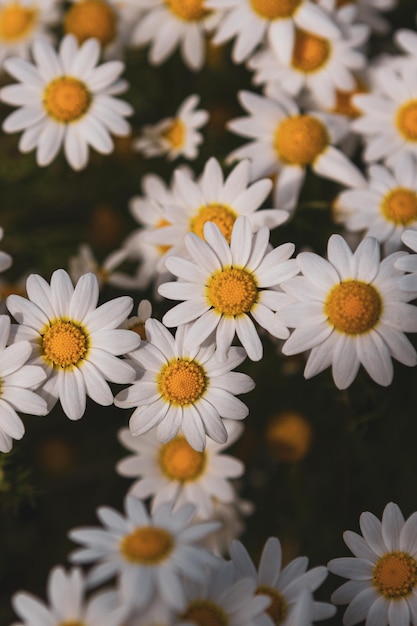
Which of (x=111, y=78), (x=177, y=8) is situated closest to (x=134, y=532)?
(x=111, y=78)

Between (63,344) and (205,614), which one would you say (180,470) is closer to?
(63,344)

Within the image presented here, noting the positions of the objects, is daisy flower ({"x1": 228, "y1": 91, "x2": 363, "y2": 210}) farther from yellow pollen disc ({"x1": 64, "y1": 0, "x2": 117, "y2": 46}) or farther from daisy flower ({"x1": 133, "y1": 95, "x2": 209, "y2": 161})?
yellow pollen disc ({"x1": 64, "y1": 0, "x2": 117, "y2": 46})

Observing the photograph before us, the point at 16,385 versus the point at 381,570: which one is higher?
the point at 16,385

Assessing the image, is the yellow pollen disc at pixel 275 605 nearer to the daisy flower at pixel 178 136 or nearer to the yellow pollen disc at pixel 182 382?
the yellow pollen disc at pixel 182 382

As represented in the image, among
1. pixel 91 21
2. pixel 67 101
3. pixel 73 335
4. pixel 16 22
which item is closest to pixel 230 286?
pixel 73 335

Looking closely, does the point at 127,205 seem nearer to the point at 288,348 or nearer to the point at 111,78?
the point at 111,78

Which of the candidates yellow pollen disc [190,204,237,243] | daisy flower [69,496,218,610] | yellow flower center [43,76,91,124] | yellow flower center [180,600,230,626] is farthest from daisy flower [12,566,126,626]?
yellow flower center [43,76,91,124]
